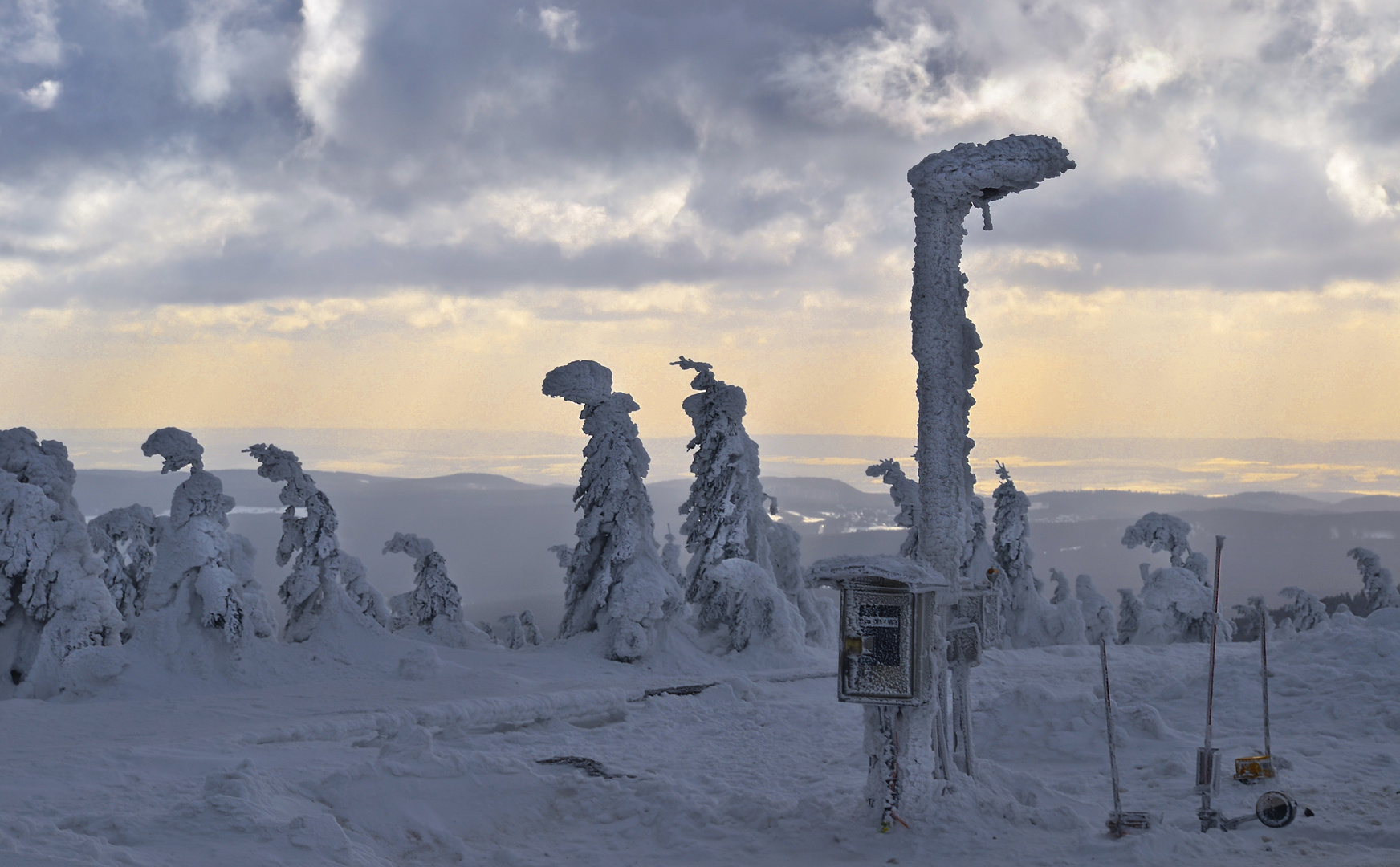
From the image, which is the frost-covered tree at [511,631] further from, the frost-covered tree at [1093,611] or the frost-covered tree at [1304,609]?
the frost-covered tree at [1304,609]

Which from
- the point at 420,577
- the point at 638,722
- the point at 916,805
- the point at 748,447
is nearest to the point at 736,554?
the point at 748,447

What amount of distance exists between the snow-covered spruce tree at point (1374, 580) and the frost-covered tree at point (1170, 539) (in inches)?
223

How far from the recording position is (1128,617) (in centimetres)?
3709

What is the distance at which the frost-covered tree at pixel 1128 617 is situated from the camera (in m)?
36.6

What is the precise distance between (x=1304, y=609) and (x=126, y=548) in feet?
128

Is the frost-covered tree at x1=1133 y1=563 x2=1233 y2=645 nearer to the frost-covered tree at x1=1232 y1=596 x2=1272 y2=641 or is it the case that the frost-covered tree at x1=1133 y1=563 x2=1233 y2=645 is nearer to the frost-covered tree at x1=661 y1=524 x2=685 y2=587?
the frost-covered tree at x1=1232 y1=596 x2=1272 y2=641

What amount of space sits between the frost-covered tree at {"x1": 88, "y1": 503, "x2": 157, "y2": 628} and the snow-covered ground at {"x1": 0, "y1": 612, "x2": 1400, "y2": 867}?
8657 mm

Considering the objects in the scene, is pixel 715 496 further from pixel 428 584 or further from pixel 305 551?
pixel 305 551

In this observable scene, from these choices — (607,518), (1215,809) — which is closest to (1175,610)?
(607,518)

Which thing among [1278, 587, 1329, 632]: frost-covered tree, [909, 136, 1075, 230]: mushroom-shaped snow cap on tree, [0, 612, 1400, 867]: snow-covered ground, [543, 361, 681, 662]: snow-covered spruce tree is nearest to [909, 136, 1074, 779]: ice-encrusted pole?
[909, 136, 1075, 230]: mushroom-shaped snow cap on tree

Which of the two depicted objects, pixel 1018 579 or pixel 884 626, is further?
pixel 1018 579

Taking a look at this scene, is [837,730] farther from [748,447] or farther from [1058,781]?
[748,447]

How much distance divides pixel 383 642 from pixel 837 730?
11751 mm

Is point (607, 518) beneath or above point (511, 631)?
above
